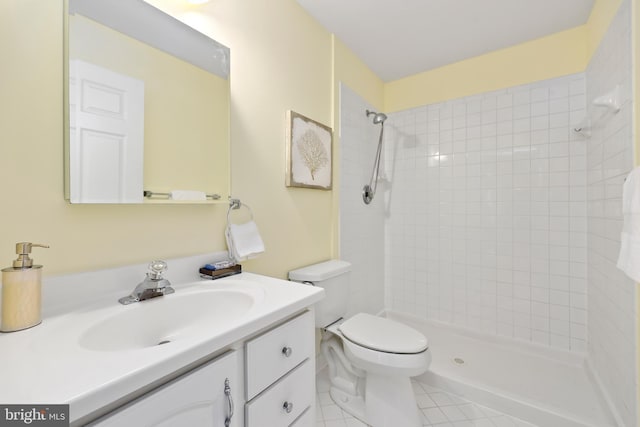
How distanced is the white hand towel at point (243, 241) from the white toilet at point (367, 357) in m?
0.34

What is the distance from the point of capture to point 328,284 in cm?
148

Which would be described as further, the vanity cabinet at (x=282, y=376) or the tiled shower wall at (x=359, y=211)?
the tiled shower wall at (x=359, y=211)

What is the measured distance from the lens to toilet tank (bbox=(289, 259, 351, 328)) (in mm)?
1415

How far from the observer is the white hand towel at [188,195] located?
0.97 meters

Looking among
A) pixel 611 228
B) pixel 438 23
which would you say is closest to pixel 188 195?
pixel 438 23

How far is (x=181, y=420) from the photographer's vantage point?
0.53 metres

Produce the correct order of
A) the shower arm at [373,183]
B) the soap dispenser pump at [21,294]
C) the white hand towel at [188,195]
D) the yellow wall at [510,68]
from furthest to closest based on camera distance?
1. the shower arm at [373,183]
2. the yellow wall at [510,68]
3. the white hand towel at [188,195]
4. the soap dispenser pump at [21,294]

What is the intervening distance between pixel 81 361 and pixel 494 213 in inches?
91.7

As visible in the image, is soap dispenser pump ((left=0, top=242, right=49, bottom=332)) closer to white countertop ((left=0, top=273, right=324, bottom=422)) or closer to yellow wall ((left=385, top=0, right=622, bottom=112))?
white countertop ((left=0, top=273, right=324, bottom=422))

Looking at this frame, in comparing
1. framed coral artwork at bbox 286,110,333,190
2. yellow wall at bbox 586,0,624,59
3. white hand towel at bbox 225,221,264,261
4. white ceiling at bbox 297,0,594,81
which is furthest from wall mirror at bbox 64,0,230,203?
yellow wall at bbox 586,0,624,59

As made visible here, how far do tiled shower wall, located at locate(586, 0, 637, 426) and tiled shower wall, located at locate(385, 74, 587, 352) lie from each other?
12 centimetres

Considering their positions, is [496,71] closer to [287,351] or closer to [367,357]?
[367,357]

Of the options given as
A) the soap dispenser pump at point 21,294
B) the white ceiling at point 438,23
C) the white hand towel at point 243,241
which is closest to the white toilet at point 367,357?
the white hand towel at point 243,241

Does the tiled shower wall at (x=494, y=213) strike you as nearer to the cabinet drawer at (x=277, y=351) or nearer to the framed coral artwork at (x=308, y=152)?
the framed coral artwork at (x=308, y=152)
